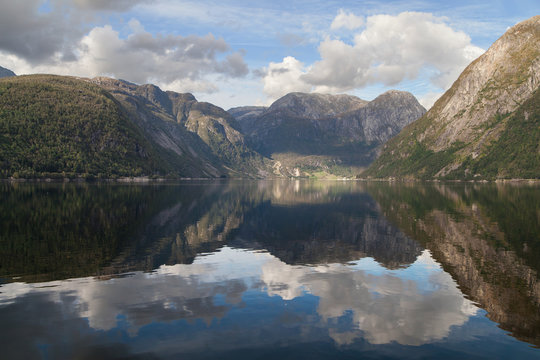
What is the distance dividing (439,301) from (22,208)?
8021 cm

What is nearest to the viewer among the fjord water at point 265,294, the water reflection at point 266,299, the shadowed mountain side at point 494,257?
the fjord water at point 265,294

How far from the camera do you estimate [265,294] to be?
27.9 metres

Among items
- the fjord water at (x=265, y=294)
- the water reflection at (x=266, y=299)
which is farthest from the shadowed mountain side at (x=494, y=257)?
the water reflection at (x=266, y=299)

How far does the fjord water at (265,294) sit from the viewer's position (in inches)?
762

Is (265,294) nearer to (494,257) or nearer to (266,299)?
(266,299)

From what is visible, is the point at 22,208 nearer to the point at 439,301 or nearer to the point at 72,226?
the point at 72,226

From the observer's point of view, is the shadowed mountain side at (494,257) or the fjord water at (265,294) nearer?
the fjord water at (265,294)

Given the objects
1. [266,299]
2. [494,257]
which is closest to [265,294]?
[266,299]

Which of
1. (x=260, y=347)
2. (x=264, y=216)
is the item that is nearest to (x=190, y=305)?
(x=260, y=347)

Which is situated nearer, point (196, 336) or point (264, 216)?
point (196, 336)

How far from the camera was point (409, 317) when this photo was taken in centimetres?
2348

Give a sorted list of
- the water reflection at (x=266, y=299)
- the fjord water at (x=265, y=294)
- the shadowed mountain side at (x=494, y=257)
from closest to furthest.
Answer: the fjord water at (x=265, y=294), the water reflection at (x=266, y=299), the shadowed mountain side at (x=494, y=257)

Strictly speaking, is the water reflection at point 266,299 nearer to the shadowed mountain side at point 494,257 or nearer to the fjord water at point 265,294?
the fjord water at point 265,294

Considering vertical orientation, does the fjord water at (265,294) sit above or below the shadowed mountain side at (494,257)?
below
